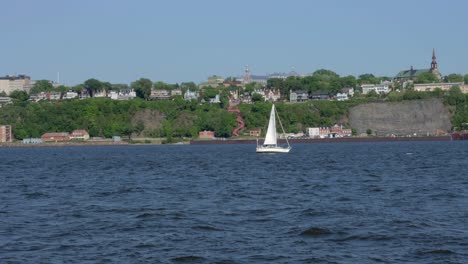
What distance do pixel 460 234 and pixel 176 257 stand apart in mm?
9021

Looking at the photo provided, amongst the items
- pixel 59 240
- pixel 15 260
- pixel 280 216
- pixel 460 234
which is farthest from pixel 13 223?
pixel 460 234

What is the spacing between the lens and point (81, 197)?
43000 mm

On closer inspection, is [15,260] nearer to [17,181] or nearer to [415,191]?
[415,191]

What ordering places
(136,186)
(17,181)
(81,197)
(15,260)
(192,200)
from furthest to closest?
(17,181) → (136,186) → (81,197) → (192,200) → (15,260)

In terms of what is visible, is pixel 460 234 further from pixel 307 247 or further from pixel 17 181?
pixel 17 181

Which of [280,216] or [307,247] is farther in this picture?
[280,216]

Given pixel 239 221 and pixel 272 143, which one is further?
pixel 272 143

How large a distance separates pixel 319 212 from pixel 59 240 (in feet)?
33.7

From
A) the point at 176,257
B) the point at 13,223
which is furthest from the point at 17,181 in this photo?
the point at 176,257

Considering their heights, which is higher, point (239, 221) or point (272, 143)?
point (272, 143)

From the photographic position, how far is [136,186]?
50094 millimetres

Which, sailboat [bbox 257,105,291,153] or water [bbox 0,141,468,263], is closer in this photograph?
water [bbox 0,141,468,263]

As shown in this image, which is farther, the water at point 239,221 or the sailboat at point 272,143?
the sailboat at point 272,143

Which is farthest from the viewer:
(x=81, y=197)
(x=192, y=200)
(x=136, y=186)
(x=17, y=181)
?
(x=17, y=181)
